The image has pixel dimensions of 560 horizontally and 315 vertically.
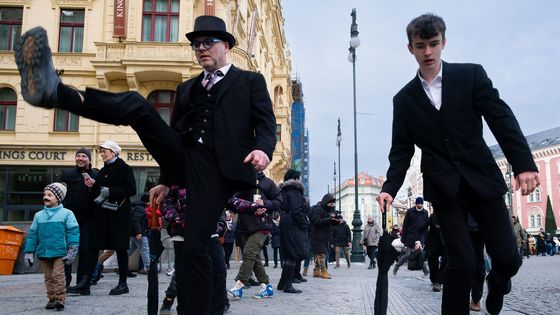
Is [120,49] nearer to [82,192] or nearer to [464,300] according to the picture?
[82,192]

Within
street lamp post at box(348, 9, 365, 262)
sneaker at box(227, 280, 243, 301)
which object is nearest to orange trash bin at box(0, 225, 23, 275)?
sneaker at box(227, 280, 243, 301)

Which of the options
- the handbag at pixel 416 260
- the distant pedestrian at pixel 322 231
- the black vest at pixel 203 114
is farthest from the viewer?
the distant pedestrian at pixel 322 231

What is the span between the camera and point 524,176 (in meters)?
3.46

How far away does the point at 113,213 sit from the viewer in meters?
7.89

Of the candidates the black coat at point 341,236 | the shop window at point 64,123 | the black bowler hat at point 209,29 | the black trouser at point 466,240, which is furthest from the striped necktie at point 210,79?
the shop window at point 64,123

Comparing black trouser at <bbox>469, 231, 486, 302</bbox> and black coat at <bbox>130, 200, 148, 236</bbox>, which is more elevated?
black coat at <bbox>130, 200, 148, 236</bbox>

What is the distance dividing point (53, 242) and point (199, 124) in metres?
3.77

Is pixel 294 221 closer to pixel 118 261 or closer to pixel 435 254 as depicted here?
pixel 435 254

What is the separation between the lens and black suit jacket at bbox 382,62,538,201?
359 centimetres

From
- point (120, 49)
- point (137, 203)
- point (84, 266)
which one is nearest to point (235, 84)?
point (84, 266)

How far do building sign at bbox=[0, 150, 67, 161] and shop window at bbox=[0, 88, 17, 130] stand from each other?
1201 mm

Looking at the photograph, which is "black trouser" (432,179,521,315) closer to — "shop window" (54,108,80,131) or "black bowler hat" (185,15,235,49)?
"black bowler hat" (185,15,235,49)

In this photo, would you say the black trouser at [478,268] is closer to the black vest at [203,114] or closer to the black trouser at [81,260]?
the black vest at [203,114]

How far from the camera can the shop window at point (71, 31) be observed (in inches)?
1025
